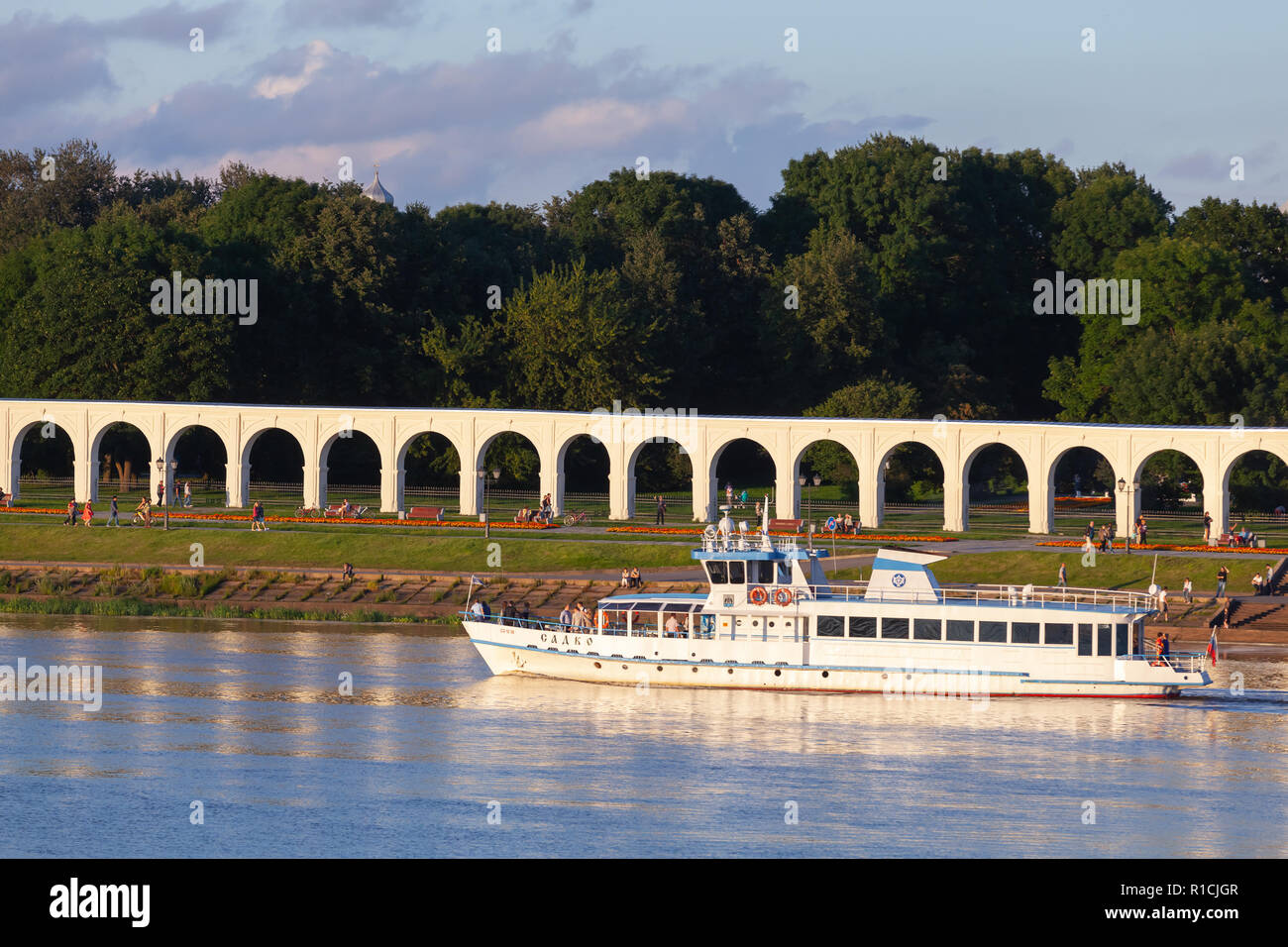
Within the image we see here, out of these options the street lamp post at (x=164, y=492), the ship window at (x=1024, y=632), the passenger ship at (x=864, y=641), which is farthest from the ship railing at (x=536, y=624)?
the street lamp post at (x=164, y=492)

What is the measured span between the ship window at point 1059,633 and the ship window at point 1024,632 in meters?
0.41

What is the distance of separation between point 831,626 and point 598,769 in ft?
41.2

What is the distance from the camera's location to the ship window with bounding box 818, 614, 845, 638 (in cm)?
5241

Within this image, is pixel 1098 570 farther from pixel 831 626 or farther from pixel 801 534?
pixel 831 626

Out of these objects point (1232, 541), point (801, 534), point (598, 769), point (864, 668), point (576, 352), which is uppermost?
point (576, 352)

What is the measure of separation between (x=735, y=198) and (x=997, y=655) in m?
73.4

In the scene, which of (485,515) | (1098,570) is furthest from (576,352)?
(1098,570)

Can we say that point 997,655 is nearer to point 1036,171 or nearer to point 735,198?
point 735,198

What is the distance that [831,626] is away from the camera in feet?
173

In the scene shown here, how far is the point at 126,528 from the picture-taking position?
259ft

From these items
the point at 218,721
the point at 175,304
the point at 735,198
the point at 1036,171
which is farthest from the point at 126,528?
the point at 1036,171

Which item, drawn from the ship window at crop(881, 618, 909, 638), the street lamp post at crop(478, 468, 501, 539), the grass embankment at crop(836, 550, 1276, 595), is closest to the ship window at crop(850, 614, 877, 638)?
the ship window at crop(881, 618, 909, 638)
